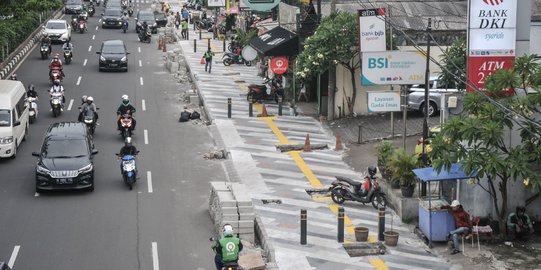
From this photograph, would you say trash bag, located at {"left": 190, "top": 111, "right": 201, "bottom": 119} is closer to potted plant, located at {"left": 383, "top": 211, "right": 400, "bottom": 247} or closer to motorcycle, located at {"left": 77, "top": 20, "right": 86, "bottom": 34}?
potted plant, located at {"left": 383, "top": 211, "right": 400, "bottom": 247}

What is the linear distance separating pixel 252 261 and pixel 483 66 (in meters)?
8.02

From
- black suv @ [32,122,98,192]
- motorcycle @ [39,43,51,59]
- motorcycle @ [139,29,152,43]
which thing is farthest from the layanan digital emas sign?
motorcycle @ [139,29,152,43]

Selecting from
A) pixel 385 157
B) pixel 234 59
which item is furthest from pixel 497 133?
pixel 234 59

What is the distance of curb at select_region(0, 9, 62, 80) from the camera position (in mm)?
49631

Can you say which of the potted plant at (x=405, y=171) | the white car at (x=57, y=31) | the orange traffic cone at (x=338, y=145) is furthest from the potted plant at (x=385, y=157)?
the white car at (x=57, y=31)

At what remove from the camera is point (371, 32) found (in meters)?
32.4

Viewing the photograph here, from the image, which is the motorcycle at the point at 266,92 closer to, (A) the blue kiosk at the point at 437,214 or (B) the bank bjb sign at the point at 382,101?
(B) the bank bjb sign at the point at 382,101

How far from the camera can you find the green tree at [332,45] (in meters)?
36.3

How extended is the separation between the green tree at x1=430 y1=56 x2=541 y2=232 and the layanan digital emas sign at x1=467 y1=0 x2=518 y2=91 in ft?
3.22

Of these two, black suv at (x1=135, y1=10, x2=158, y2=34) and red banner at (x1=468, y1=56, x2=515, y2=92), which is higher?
black suv at (x1=135, y1=10, x2=158, y2=34)

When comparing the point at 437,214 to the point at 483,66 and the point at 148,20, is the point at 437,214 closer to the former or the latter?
the point at 483,66

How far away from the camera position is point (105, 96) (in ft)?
145

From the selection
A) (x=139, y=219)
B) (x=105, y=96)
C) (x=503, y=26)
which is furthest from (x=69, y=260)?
(x=105, y=96)

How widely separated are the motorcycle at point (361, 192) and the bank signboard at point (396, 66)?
4616 mm
